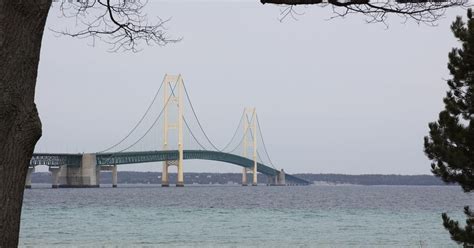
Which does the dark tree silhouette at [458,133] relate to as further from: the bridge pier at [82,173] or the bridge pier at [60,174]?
the bridge pier at [60,174]

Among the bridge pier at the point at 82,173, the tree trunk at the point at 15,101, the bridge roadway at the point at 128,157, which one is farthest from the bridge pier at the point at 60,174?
the tree trunk at the point at 15,101

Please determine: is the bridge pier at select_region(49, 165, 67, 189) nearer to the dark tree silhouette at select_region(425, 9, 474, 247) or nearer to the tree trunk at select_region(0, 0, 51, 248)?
the dark tree silhouette at select_region(425, 9, 474, 247)

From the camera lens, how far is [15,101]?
312 cm

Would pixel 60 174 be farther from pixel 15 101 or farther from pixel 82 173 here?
pixel 15 101

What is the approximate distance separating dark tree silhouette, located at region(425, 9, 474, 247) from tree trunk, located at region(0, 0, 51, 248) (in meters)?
6.29

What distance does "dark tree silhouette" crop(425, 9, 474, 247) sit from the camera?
8565 mm

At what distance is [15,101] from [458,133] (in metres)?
6.45

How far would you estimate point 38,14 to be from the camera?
3227 mm

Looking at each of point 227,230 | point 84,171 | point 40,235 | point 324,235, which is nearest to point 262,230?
point 227,230

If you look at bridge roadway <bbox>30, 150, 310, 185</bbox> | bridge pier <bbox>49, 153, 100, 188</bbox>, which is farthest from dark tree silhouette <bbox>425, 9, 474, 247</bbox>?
bridge pier <bbox>49, 153, 100, 188</bbox>

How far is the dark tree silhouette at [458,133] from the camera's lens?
856 centimetres

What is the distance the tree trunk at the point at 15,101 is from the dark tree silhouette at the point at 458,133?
248 inches

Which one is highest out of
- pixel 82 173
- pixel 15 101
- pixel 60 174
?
pixel 60 174

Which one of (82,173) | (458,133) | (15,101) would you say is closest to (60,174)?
(82,173)
